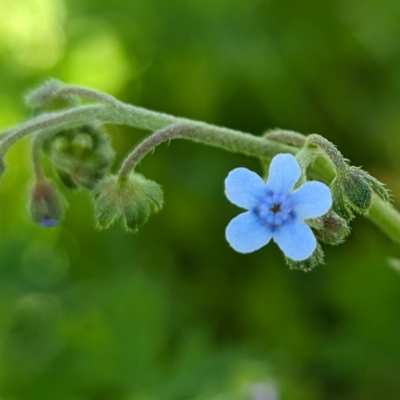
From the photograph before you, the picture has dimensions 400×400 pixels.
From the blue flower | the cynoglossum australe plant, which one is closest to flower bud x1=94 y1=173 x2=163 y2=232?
the cynoglossum australe plant

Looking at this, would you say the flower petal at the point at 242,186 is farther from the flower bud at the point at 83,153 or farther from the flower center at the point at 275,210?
the flower bud at the point at 83,153

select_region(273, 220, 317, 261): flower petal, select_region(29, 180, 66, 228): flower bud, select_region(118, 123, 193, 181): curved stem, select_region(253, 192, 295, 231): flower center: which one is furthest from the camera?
select_region(29, 180, 66, 228): flower bud

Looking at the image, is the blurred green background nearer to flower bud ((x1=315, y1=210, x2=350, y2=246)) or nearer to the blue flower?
flower bud ((x1=315, y1=210, x2=350, y2=246))

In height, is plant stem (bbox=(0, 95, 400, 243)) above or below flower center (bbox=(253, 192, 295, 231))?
above

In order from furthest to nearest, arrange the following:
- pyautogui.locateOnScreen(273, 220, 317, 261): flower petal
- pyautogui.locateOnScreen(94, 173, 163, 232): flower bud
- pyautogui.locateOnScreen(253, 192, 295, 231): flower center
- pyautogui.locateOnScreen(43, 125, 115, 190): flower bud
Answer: pyautogui.locateOnScreen(43, 125, 115, 190): flower bud → pyautogui.locateOnScreen(94, 173, 163, 232): flower bud → pyautogui.locateOnScreen(253, 192, 295, 231): flower center → pyautogui.locateOnScreen(273, 220, 317, 261): flower petal

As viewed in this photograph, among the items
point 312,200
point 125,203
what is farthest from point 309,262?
point 125,203

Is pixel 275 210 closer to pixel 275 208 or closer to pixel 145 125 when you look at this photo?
pixel 275 208

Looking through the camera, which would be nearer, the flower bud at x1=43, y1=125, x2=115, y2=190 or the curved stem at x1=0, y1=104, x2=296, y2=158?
the curved stem at x1=0, y1=104, x2=296, y2=158
